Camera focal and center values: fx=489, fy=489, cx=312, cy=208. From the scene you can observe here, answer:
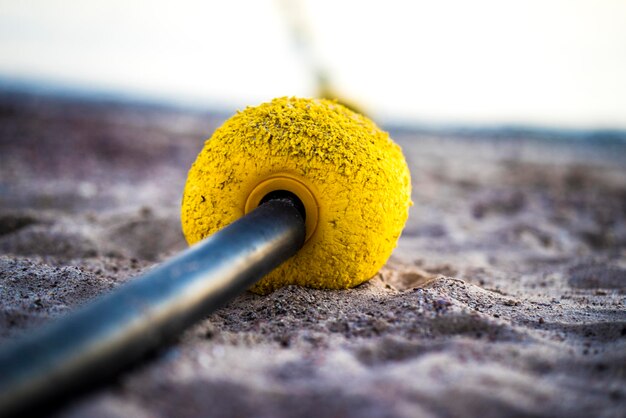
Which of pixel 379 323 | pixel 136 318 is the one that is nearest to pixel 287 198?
pixel 379 323

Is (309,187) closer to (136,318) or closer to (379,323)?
(379,323)

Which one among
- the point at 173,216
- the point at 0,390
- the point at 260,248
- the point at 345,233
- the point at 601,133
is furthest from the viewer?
the point at 601,133

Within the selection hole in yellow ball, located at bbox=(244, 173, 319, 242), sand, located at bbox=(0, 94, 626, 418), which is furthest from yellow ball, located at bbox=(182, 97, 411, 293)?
sand, located at bbox=(0, 94, 626, 418)

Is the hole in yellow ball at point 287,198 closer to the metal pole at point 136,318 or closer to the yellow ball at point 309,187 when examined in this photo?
the yellow ball at point 309,187

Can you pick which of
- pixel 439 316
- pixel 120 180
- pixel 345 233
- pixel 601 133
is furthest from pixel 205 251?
pixel 601 133

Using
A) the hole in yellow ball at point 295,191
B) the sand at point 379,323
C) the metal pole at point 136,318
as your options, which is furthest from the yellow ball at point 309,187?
the metal pole at point 136,318

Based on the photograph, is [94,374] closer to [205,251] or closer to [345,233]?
[205,251]

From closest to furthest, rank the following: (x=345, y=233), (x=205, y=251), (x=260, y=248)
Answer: (x=205, y=251) < (x=260, y=248) < (x=345, y=233)
